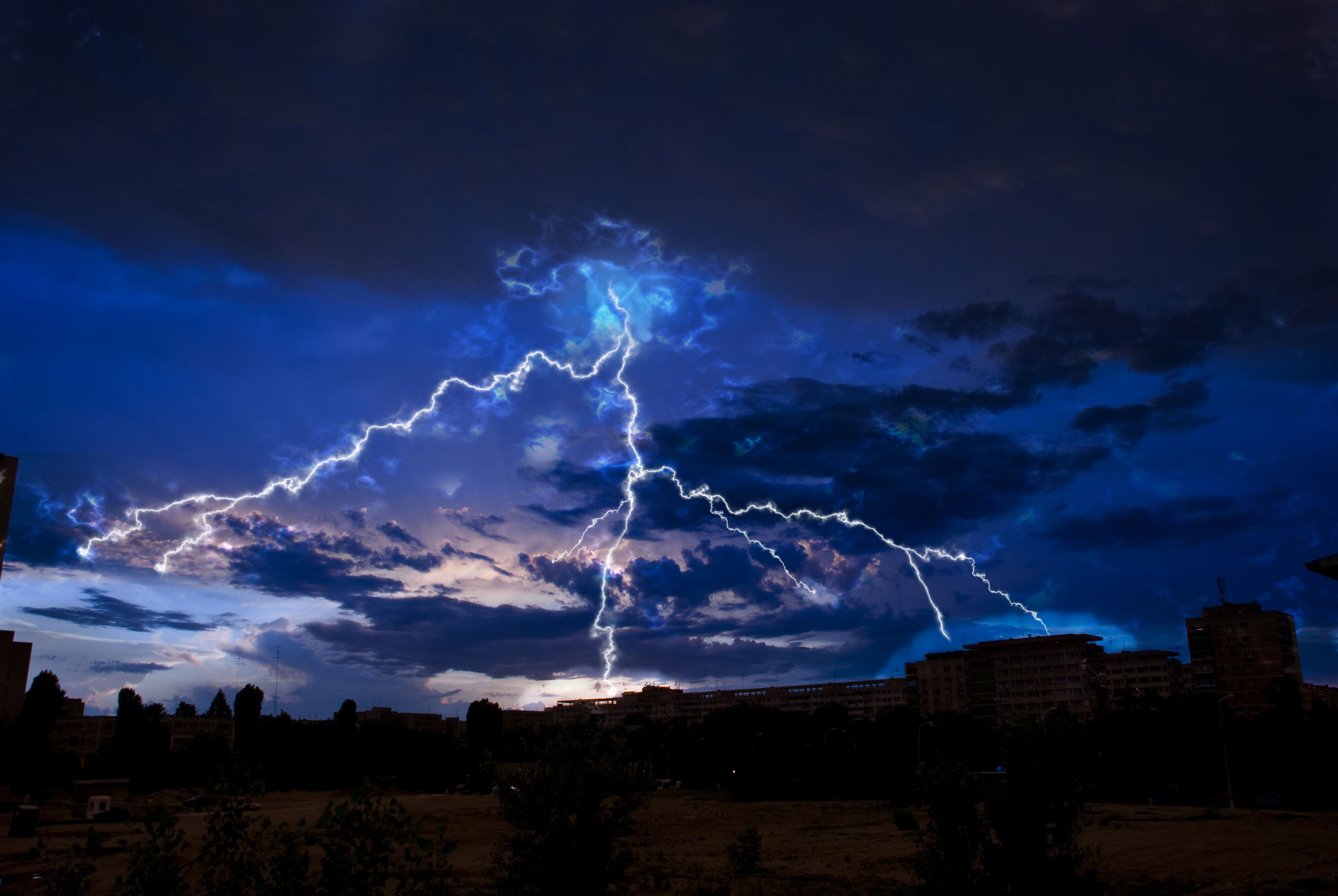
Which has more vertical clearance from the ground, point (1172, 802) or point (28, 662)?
point (28, 662)

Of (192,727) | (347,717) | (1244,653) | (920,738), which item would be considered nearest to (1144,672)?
(1244,653)

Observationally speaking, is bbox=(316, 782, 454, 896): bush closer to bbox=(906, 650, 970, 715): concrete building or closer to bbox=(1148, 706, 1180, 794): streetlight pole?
bbox=(1148, 706, 1180, 794): streetlight pole

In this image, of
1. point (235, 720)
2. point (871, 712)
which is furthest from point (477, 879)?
point (871, 712)

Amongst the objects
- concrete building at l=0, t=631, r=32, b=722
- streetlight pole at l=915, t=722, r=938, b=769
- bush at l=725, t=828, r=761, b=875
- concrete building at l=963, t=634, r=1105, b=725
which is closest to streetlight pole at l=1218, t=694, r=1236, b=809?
streetlight pole at l=915, t=722, r=938, b=769

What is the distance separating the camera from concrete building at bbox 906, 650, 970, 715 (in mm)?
153625

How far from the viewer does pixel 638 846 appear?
38312mm

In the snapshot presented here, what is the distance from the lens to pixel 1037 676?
5428 inches

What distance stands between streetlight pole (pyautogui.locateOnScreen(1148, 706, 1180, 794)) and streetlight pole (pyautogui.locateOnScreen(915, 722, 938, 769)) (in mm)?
Answer: 20467

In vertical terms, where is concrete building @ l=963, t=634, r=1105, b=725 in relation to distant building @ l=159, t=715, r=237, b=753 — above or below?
above

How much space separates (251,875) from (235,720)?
12634 centimetres

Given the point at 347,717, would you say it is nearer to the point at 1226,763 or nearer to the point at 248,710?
the point at 248,710

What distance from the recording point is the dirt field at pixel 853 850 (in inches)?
1051

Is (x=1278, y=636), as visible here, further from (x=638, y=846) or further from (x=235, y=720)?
(x=235, y=720)

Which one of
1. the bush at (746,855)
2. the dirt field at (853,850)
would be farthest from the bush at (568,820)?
the bush at (746,855)
